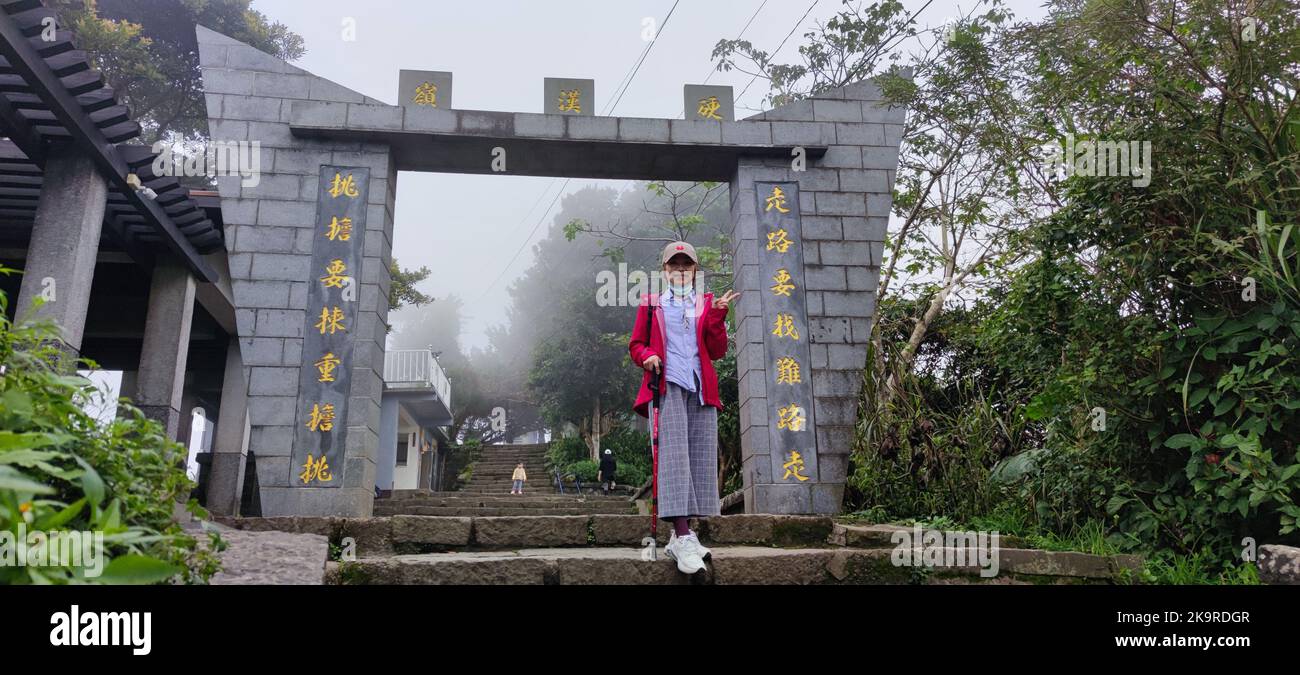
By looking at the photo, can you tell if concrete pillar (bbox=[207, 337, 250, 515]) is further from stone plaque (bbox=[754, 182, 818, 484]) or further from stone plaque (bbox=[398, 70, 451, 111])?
stone plaque (bbox=[754, 182, 818, 484])

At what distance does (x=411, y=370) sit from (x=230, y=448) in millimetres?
7578

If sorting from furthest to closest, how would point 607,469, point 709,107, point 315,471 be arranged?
point 607,469 → point 709,107 → point 315,471

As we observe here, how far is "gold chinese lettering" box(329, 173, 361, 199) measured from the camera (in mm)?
6309

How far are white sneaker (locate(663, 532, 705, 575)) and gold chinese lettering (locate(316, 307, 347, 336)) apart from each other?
3.42 metres

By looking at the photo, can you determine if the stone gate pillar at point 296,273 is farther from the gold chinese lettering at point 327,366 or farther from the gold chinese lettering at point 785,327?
the gold chinese lettering at point 785,327

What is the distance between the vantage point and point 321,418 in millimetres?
5863

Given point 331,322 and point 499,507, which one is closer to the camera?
point 331,322

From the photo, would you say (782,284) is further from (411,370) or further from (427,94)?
(411,370)

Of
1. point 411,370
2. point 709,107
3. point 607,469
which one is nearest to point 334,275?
point 709,107

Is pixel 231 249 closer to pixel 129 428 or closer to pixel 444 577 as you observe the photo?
pixel 444 577

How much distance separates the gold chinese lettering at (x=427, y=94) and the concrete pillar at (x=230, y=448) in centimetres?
530

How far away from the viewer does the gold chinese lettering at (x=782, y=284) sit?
644 cm
